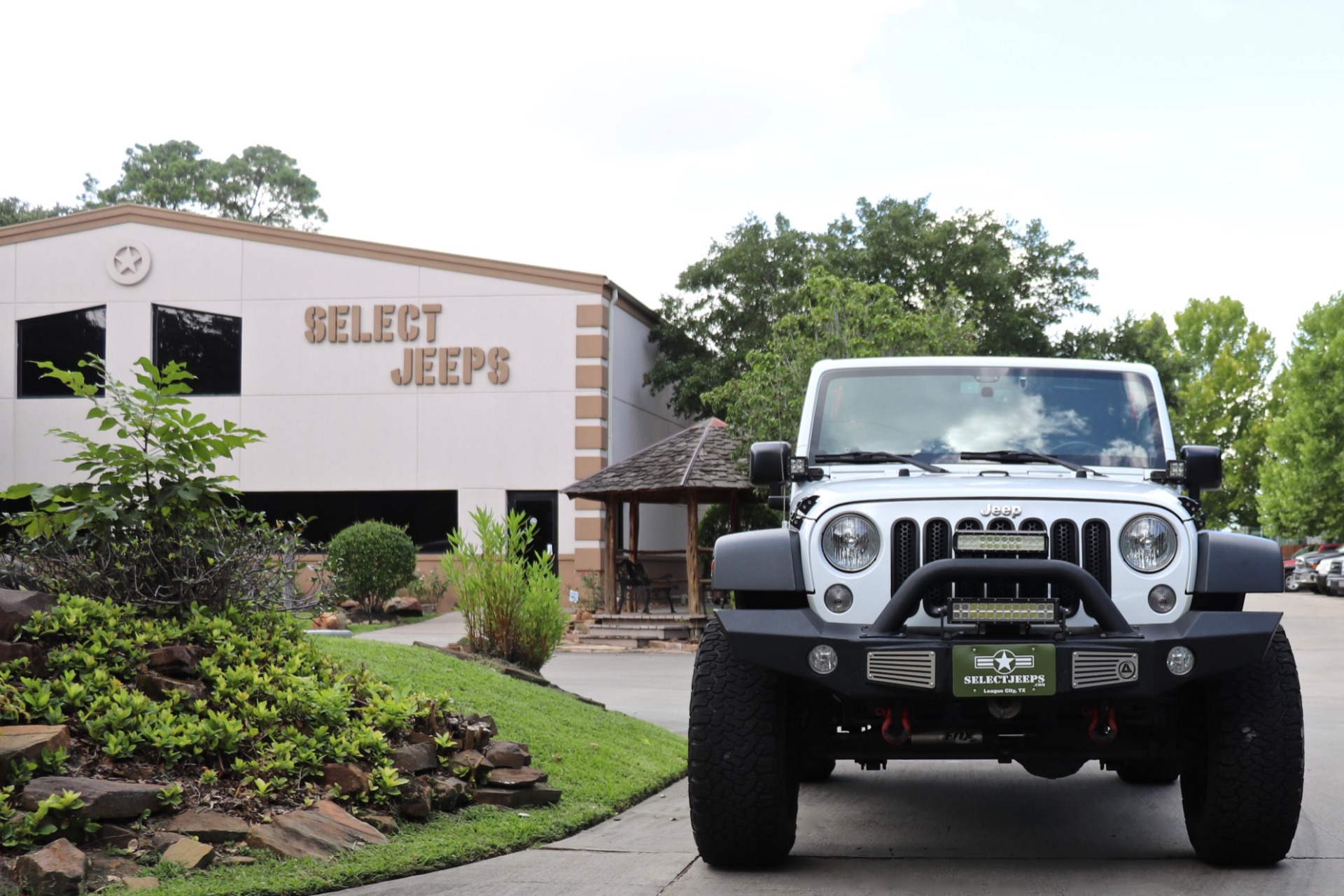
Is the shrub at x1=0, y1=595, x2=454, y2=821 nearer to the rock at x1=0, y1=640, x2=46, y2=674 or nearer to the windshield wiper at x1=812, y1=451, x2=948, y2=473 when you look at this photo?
the rock at x1=0, y1=640, x2=46, y2=674

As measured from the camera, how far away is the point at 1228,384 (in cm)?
6506

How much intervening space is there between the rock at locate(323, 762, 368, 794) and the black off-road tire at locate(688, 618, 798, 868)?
1738 mm

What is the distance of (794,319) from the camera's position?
2284cm

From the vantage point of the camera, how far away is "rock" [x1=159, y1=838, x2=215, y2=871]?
5594 millimetres

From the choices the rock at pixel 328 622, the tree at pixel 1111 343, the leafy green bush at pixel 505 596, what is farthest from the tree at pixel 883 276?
the leafy green bush at pixel 505 596

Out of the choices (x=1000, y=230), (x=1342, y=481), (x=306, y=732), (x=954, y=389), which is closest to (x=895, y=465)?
(x=954, y=389)

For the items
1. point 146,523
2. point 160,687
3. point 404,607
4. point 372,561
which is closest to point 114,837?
point 160,687

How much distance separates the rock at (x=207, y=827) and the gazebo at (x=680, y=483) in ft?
55.5

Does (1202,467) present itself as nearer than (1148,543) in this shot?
No

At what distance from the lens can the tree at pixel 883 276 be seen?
3428 centimetres

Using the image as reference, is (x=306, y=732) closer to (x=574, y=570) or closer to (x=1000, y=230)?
(x=574, y=570)

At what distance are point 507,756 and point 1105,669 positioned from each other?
3523mm

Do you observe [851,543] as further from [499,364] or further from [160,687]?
[499,364]

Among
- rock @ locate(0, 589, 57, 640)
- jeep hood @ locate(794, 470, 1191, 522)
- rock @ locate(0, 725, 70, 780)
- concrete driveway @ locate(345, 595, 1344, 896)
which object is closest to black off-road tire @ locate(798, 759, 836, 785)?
concrete driveway @ locate(345, 595, 1344, 896)
